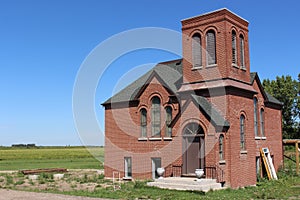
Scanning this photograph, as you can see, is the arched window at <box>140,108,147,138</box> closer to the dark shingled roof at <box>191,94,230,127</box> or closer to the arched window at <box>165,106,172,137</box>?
the arched window at <box>165,106,172,137</box>

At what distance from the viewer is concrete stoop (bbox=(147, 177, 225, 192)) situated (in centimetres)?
1912

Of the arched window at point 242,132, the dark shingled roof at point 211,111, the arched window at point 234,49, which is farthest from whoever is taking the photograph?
the arched window at point 234,49

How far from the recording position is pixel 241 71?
77.6ft

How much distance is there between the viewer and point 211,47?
74.6 feet

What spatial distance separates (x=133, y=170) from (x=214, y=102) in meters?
8.51

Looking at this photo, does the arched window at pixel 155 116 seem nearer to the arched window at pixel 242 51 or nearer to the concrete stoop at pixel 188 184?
the concrete stoop at pixel 188 184

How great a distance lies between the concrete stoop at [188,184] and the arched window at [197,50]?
285 inches

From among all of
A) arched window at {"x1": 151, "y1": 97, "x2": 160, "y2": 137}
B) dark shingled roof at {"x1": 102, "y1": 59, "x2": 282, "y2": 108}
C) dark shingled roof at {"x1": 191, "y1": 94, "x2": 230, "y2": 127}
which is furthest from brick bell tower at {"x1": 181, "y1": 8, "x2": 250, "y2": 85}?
arched window at {"x1": 151, "y1": 97, "x2": 160, "y2": 137}

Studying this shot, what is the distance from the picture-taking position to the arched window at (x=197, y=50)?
23219 millimetres

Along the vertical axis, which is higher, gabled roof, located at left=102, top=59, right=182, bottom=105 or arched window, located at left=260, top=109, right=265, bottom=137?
gabled roof, located at left=102, top=59, right=182, bottom=105

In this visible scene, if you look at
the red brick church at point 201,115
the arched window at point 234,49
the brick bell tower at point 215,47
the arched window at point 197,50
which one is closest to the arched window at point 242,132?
the red brick church at point 201,115

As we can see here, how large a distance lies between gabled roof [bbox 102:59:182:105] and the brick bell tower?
6.42 ft

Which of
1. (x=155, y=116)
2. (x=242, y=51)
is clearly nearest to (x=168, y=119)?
(x=155, y=116)

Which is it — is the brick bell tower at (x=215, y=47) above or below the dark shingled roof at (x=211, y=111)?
above
